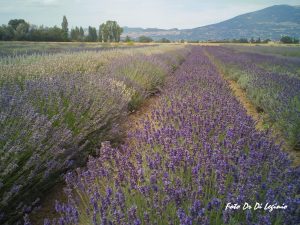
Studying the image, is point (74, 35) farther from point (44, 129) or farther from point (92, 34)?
point (44, 129)

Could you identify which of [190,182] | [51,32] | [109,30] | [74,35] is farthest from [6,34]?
[190,182]

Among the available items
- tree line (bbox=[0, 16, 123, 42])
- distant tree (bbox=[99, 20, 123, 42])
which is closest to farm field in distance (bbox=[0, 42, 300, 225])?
tree line (bbox=[0, 16, 123, 42])

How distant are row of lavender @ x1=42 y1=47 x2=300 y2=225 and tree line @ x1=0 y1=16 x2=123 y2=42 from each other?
162 ft

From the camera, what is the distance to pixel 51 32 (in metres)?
57.2

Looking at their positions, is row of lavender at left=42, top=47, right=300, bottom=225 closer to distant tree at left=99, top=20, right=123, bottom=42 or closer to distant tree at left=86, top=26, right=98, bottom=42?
distant tree at left=86, top=26, right=98, bottom=42

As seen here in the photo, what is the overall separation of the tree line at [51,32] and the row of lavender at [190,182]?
49345 mm

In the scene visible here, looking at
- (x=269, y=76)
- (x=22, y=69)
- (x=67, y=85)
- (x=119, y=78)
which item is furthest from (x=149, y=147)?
(x=269, y=76)

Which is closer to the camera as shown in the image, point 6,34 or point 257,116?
point 257,116

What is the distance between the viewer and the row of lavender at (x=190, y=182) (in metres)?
1.77

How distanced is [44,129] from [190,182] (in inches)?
53.2

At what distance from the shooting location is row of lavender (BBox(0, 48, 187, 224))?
7.68 feet

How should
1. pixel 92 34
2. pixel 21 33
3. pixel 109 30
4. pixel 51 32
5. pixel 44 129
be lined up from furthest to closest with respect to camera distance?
pixel 109 30 < pixel 92 34 < pixel 51 32 < pixel 21 33 < pixel 44 129

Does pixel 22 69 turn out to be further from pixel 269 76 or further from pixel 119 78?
pixel 269 76

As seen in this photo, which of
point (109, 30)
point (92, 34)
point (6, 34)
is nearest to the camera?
point (6, 34)
